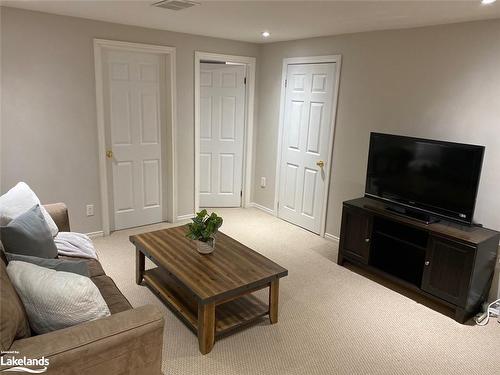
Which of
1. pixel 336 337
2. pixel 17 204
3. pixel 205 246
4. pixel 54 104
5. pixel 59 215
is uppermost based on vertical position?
pixel 54 104

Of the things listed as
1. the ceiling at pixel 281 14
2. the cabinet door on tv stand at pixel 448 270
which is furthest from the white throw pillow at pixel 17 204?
the cabinet door on tv stand at pixel 448 270

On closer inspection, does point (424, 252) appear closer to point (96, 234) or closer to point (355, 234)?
point (355, 234)

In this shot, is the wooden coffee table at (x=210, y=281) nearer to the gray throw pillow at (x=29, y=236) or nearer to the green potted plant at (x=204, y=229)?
the green potted plant at (x=204, y=229)

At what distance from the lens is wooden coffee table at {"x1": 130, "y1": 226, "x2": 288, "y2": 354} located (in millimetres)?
2398

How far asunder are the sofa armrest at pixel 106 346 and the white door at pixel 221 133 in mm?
3729

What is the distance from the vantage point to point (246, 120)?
5289mm

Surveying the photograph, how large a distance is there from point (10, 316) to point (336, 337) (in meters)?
2.04

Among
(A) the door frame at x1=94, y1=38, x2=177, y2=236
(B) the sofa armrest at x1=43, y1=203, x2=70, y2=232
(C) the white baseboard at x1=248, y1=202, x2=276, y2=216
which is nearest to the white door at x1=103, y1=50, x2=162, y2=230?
(A) the door frame at x1=94, y1=38, x2=177, y2=236

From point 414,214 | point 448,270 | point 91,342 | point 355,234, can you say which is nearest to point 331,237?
point 355,234

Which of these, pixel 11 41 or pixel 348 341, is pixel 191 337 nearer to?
pixel 348 341

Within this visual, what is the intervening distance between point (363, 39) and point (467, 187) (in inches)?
71.8

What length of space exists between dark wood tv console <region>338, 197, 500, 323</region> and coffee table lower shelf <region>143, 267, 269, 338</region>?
4.05ft

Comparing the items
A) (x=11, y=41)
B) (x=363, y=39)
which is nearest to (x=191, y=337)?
(x=11, y=41)

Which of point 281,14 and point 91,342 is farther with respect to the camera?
point 281,14
